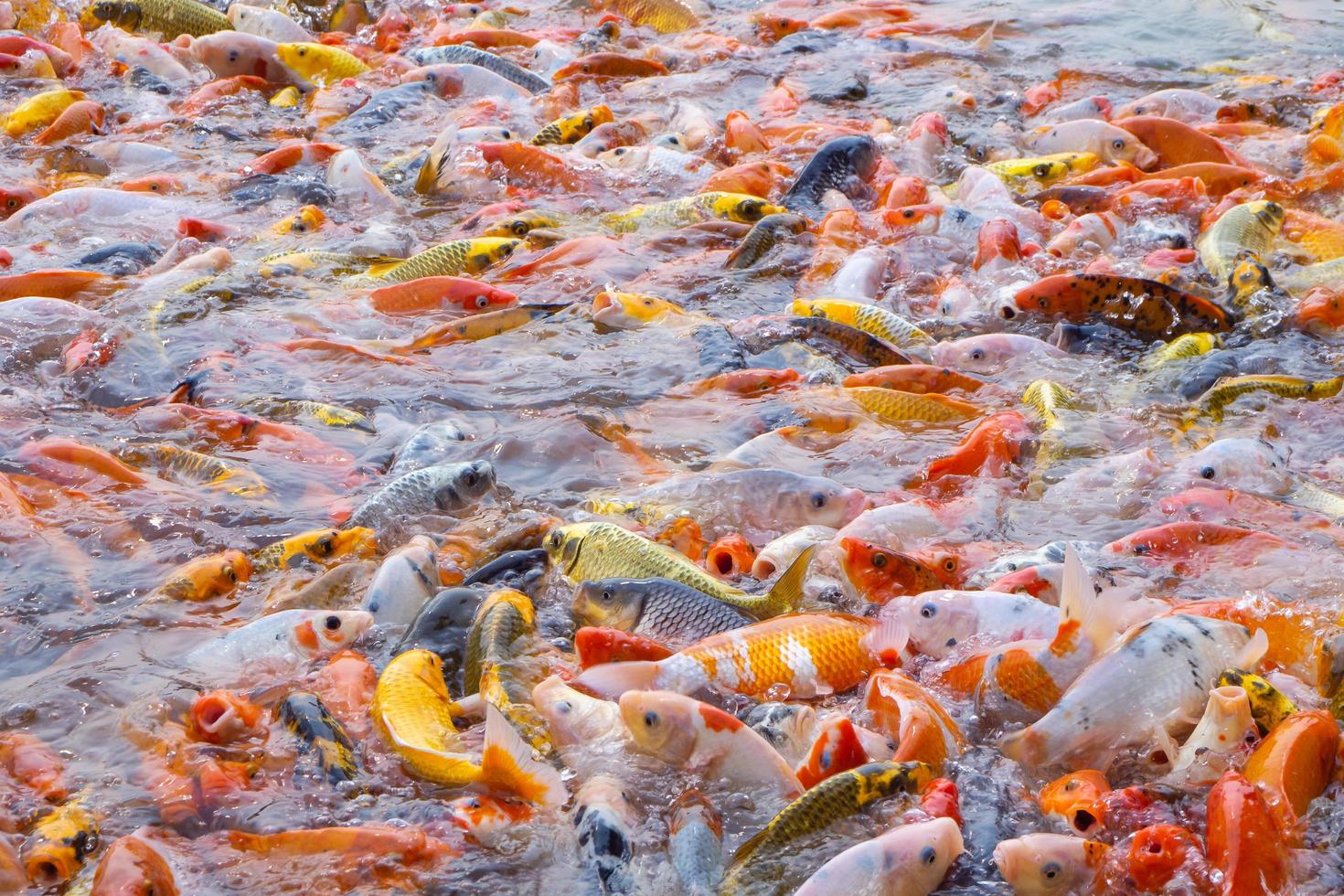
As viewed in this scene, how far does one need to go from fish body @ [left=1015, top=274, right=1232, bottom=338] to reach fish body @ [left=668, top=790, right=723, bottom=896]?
3621 millimetres

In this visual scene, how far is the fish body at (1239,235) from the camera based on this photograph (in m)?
6.18

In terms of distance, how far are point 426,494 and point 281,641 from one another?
912 millimetres

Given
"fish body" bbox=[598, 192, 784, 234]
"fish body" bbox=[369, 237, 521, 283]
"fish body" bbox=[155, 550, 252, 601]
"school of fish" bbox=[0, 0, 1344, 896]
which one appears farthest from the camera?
"fish body" bbox=[598, 192, 784, 234]

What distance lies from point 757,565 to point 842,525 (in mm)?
447

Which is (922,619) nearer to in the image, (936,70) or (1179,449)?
(1179,449)

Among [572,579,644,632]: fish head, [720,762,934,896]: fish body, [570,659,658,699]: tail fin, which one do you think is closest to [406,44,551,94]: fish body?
[572,579,644,632]: fish head

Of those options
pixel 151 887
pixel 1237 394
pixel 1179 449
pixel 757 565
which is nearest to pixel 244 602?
pixel 151 887

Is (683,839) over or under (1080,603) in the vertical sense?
under

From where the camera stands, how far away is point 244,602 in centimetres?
404

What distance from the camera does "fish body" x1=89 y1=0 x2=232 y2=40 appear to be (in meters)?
10.3

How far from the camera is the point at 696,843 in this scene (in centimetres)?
290

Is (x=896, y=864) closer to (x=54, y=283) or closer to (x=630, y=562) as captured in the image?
(x=630, y=562)

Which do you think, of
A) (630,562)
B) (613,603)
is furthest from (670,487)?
(613,603)

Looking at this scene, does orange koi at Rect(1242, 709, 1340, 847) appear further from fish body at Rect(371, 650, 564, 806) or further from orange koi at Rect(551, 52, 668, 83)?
orange koi at Rect(551, 52, 668, 83)
